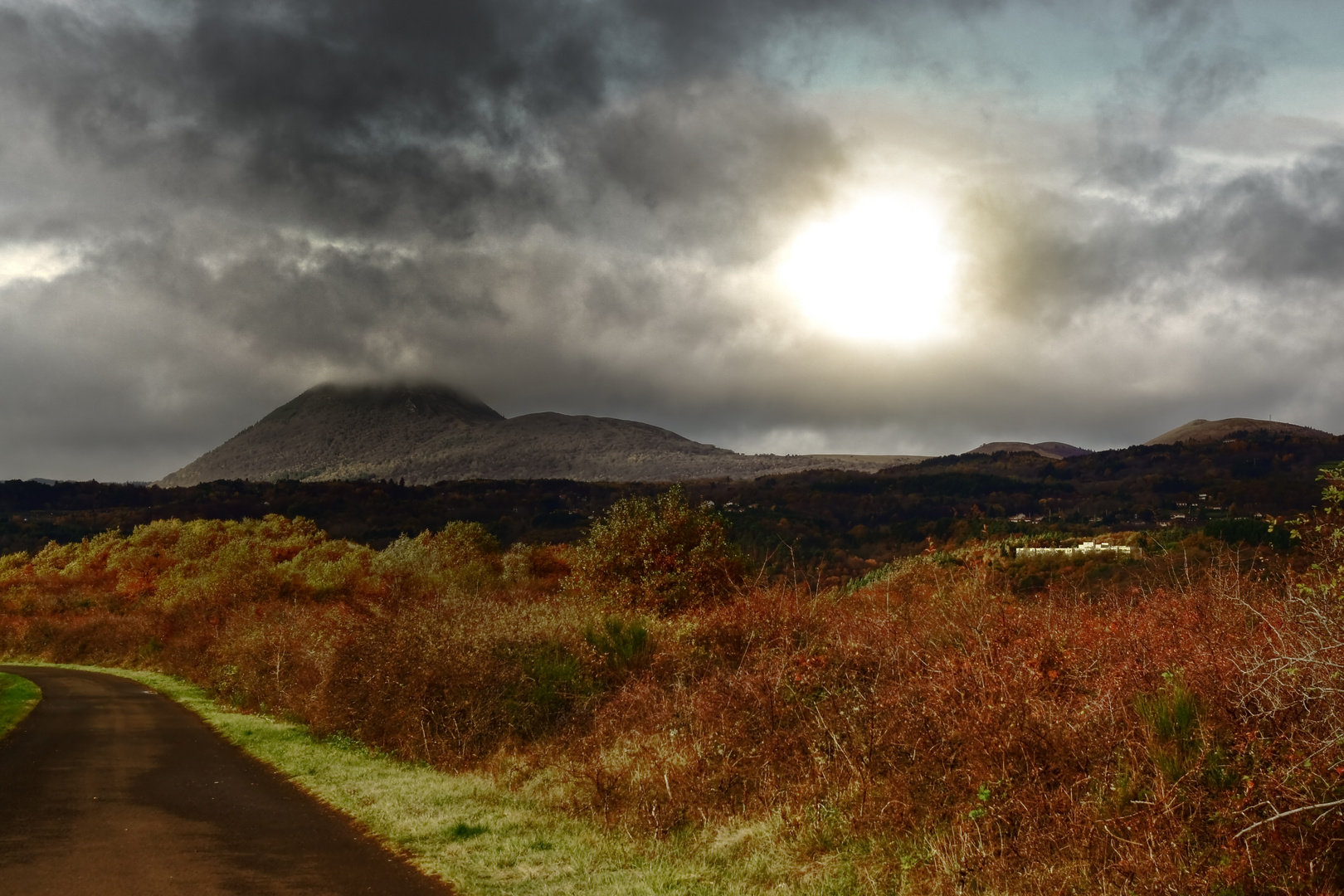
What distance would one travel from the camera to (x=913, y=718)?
385 inches

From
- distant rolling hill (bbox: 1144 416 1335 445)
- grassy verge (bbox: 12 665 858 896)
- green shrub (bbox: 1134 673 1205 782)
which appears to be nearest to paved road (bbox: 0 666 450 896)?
grassy verge (bbox: 12 665 858 896)

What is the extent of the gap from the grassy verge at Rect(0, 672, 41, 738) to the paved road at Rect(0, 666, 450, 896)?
3.41m

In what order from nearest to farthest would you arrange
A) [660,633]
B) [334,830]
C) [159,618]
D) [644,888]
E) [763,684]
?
1. [644,888]
2. [334,830]
3. [763,684]
4. [660,633]
5. [159,618]

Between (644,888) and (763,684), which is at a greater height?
(763,684)

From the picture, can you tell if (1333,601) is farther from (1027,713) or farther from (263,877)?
(263,877)

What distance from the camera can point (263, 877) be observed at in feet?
30.4

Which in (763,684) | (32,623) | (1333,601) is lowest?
(32,623)

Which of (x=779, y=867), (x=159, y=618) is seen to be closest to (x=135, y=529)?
(x=159, y=618)

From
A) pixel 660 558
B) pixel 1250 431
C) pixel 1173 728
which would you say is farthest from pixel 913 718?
pixel 1250 431

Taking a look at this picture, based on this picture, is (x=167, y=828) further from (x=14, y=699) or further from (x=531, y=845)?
(x=14, y=699)

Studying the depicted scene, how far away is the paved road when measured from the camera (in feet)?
30.0

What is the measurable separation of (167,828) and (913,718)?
30.6ft

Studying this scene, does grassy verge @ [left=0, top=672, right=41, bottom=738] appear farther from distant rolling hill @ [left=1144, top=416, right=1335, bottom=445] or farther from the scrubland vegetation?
distant rolling hill @ [left=1144, top=416, right=1335, bottom=445]

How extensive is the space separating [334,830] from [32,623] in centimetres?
5570
